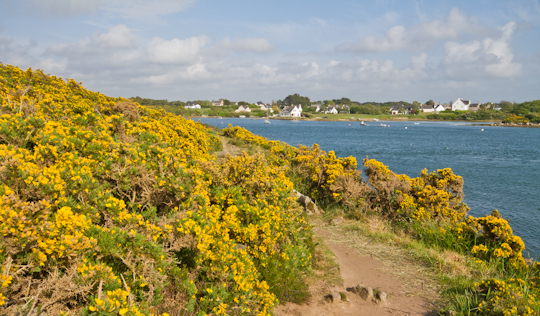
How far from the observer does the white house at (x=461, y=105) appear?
156 metres

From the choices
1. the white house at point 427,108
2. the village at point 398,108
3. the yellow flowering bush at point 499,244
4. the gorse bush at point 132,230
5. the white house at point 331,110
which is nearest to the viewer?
the gorse bush at point 132,230

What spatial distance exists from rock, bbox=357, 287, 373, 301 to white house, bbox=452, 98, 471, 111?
178 meters

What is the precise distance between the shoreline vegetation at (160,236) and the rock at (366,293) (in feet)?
3.65

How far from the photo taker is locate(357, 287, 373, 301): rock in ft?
19.5

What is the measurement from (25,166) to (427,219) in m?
9.84

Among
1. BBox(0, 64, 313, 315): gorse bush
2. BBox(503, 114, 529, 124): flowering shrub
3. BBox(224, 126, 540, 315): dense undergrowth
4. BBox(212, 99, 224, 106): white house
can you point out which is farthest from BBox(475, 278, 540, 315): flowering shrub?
BBox(212, 99, 224, 106): white house

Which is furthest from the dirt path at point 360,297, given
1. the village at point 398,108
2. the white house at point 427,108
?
the white house at point 427,108

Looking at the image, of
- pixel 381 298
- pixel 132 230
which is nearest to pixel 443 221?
pixel 381 298

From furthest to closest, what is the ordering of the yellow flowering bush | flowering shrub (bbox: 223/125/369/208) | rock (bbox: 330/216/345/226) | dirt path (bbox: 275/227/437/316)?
flowering shrub (bbox: 223/125/369/208) → rock (bbox: 330/216/345/226) → the yellow flowering bush → dirt path (bbox: 275/227/437/316)

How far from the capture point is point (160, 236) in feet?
14.2

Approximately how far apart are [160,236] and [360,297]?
3963 mm

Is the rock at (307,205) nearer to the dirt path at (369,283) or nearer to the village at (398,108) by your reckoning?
the dirt path at (369,283)

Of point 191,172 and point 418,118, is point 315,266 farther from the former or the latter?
point 418,118

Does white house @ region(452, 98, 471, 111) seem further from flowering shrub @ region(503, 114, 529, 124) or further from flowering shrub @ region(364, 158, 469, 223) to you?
flowering shrub @ region(364, 158, 469, 223)
